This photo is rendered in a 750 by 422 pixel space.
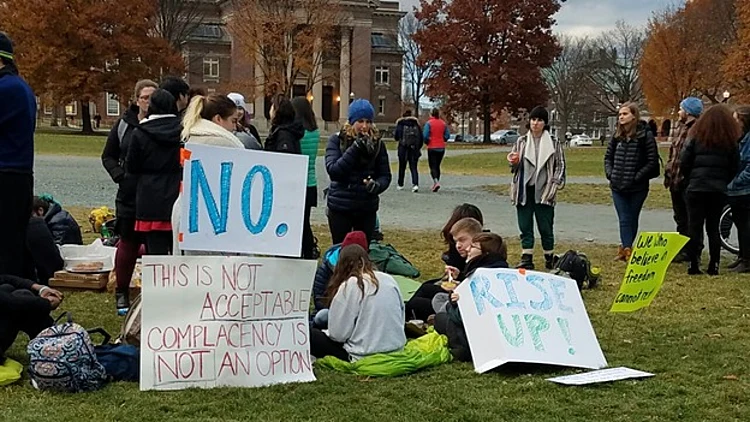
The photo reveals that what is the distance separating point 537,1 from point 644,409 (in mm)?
56059

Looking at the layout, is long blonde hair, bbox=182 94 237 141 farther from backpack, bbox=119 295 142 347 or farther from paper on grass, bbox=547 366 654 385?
paper on grass, bbox=547 366 654 385

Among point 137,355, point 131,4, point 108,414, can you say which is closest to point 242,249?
point 137,355

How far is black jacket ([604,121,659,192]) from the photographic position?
9.66m

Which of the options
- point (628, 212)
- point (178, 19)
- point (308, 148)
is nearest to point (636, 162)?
point (628, 212)

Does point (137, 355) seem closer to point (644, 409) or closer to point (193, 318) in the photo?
point (193, 318)

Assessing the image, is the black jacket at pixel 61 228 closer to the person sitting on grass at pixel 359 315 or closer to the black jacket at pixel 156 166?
the black jacket at pixel 156 166

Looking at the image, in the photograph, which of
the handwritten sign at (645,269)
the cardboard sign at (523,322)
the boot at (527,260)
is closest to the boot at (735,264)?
the boot at (527,260)

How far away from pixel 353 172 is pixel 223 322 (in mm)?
2947

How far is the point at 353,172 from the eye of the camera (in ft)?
25.5

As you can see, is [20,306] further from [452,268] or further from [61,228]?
[61,228]

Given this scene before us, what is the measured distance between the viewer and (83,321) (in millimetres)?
6676

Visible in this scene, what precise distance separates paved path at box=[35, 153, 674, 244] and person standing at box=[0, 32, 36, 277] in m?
7.57

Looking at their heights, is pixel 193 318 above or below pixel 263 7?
below

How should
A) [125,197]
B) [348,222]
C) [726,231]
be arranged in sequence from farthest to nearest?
[726,231], [348,222], [125,197]
